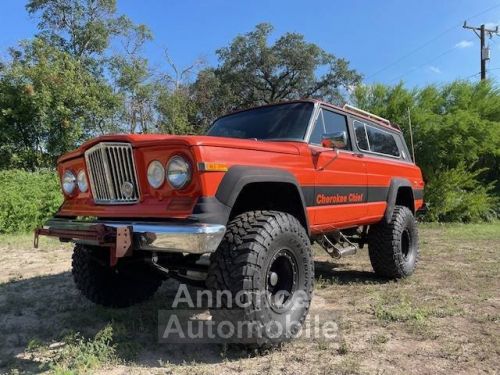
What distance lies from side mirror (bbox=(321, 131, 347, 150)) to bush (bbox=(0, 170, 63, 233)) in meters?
8.16

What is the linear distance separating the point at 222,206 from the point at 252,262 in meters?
0.45

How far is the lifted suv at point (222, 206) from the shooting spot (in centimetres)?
328

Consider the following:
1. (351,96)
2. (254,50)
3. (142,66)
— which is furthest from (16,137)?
(254,50)

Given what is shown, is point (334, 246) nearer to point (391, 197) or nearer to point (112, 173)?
point (391, 197)

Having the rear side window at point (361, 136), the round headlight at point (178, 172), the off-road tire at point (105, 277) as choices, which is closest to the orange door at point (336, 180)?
the rear side window at point (361, 136)

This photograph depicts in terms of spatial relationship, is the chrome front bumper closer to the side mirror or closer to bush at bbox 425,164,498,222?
the side mirror

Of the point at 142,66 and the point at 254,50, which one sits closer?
the point at 142,66

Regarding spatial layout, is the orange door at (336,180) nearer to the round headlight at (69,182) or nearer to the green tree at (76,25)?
the round headlight at (69,182)

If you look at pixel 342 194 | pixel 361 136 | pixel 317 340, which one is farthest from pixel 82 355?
pixel 361 136

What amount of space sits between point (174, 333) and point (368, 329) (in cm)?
166

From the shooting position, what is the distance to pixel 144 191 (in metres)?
3.55

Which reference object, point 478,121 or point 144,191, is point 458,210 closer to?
point 478,121

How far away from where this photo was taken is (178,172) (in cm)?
335

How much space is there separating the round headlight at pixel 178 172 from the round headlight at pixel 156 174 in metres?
0.09
